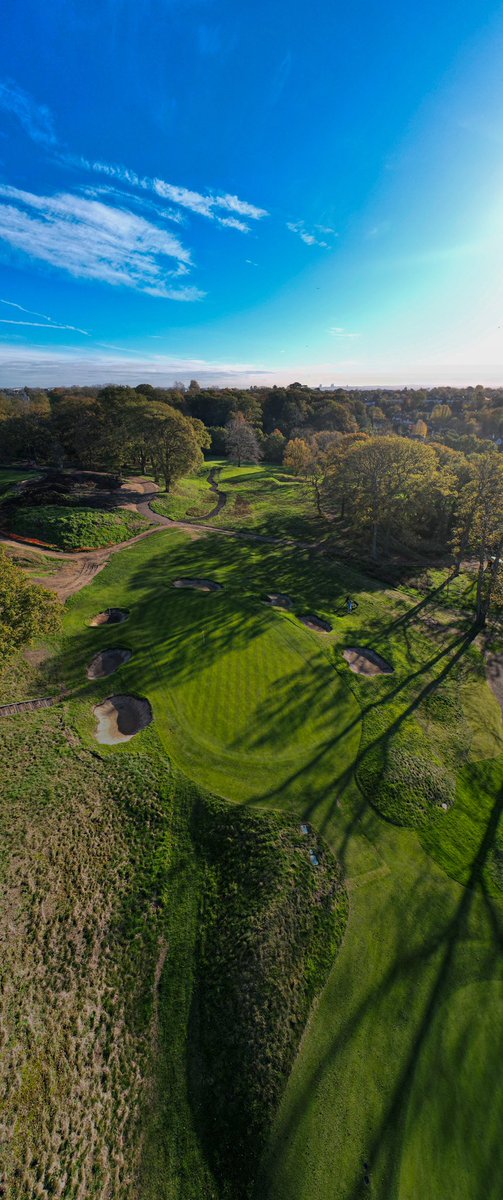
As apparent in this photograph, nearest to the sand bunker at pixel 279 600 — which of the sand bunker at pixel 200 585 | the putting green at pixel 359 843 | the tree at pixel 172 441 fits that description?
the putting green at pixel 359 843


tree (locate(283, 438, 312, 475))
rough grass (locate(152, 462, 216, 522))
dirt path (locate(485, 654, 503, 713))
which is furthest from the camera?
tree (locate(283, 438, 312, 475))

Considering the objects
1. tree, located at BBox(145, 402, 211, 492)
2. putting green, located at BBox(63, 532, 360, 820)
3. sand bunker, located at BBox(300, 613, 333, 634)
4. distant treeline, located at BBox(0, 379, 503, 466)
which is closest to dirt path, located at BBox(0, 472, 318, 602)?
putting green, located at BBox(63, 532, 360, 820)

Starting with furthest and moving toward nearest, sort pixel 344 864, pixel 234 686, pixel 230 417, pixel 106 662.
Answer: pixel 230 417 → pixel 106 662 → pixel 234 686 → pixel 344 864

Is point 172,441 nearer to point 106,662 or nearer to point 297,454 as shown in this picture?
point 297,454

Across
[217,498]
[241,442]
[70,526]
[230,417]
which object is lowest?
[70,526]

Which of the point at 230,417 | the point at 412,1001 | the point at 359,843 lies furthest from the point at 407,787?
the point at 230,417

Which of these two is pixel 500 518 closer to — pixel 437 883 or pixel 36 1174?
pixel 437 883

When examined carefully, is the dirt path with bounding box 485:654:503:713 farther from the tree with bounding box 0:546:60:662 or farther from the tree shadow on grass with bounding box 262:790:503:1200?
the tree with bounding box 0:546:60:662
